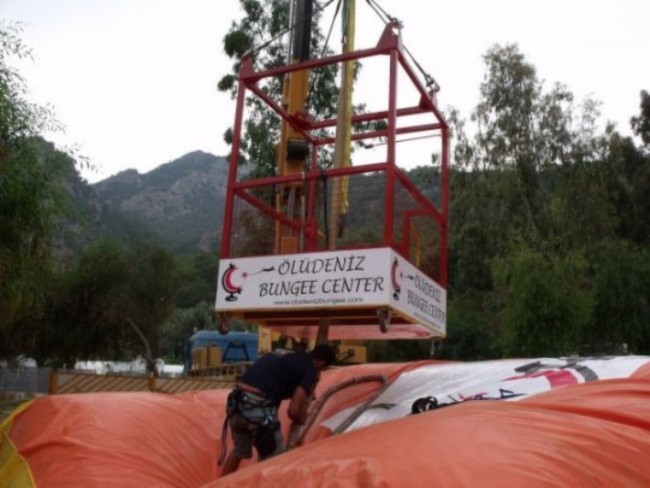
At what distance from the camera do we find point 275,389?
5668mm

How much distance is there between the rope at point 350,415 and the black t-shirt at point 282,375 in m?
0.33

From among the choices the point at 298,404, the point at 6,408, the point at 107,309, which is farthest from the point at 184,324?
the point at 298,404

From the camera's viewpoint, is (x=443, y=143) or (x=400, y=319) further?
(x=443, y=143)

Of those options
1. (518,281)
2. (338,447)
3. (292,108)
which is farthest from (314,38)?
(338,447)

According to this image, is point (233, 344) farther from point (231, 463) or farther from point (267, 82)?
point (231, 463)

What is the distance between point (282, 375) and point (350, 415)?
2.21 ft

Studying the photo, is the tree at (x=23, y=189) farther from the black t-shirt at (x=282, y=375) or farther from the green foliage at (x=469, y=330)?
the green foliage at (x=469, y=330)

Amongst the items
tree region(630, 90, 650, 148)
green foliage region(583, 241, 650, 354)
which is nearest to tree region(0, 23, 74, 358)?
green foliage region(583, 241, 650, 354)

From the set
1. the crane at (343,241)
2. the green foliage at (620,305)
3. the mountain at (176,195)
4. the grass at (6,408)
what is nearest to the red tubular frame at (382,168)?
the crane at (343,241)

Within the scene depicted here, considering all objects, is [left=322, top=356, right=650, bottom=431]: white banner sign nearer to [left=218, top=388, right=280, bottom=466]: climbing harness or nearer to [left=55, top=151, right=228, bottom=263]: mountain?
[left=218, top=388, right=280, bottom=466]: climbing harness

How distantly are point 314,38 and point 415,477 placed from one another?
18.5 meters

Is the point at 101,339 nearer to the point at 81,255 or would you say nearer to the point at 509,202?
the point at 81,255

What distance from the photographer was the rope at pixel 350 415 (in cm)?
578

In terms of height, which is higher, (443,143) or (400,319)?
(443,143)
